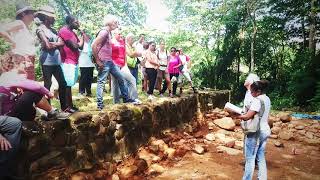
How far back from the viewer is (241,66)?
69.2ft

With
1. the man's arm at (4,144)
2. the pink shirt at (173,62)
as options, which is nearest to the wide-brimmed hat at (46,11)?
the man's arm at (4,144)

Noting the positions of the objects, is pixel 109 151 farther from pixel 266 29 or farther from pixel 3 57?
pixel 266 29

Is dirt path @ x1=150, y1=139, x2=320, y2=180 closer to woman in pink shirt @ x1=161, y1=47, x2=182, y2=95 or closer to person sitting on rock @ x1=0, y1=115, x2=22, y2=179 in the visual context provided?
woman in pink shirt @ x1=161, y1=47, x2=182, y2=95

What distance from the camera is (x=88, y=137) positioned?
5.17 meters

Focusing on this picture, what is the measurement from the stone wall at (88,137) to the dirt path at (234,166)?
3.49ft

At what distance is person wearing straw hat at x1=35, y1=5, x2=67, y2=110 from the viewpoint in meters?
4.79

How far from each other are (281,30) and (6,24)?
1852 centimetres

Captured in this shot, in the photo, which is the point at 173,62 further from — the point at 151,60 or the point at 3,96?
the point at 3,96

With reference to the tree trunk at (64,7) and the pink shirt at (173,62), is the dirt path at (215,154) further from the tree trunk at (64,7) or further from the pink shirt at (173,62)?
the tree trunk at (64,7)

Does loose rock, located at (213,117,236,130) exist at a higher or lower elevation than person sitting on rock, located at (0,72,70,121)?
lower

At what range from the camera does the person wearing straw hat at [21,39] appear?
13.0 feet

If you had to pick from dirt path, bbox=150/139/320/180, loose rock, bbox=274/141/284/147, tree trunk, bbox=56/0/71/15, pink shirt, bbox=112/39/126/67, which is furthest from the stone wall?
tree trunk, bbox=56/0/71/15

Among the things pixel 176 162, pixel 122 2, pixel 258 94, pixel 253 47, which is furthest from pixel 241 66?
pixel 258 94

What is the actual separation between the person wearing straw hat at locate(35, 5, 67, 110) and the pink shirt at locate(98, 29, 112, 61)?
33.3 inches
